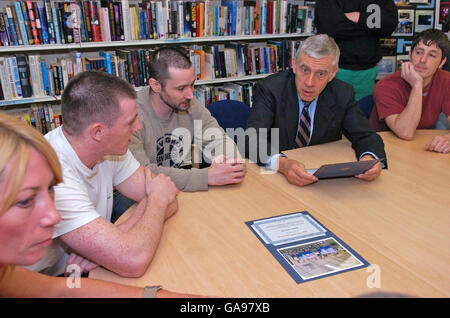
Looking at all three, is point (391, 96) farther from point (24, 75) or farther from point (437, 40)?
point (24, 75)

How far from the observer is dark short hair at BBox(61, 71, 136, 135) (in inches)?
48.9

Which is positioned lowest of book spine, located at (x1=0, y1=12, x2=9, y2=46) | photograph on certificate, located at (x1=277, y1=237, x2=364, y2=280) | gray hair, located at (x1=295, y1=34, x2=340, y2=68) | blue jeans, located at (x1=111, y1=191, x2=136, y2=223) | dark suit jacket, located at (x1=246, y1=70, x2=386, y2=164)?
blue jeans, located at (x1=111, y1=191, x2=136, y2=223)

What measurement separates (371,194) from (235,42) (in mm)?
2656

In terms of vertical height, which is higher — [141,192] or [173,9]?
[173,9]

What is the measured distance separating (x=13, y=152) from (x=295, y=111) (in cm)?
162

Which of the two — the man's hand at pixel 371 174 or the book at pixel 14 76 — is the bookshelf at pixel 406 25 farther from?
the book at pixel 14 76

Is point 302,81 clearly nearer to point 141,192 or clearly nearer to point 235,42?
point 141,192

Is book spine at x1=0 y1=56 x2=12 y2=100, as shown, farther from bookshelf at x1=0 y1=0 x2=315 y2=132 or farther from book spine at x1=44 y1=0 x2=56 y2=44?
book spine at x1=44 y1=0 x2=56 y2=44

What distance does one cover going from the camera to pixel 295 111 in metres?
2.10

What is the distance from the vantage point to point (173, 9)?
3189 millimetres

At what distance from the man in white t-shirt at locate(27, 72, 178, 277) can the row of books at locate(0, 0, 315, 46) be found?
1.86 meters

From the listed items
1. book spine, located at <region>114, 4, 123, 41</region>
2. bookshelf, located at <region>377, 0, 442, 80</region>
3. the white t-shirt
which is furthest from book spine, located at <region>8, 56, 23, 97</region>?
bookshelf, located at <region>377, 0, 442, 80</region>
